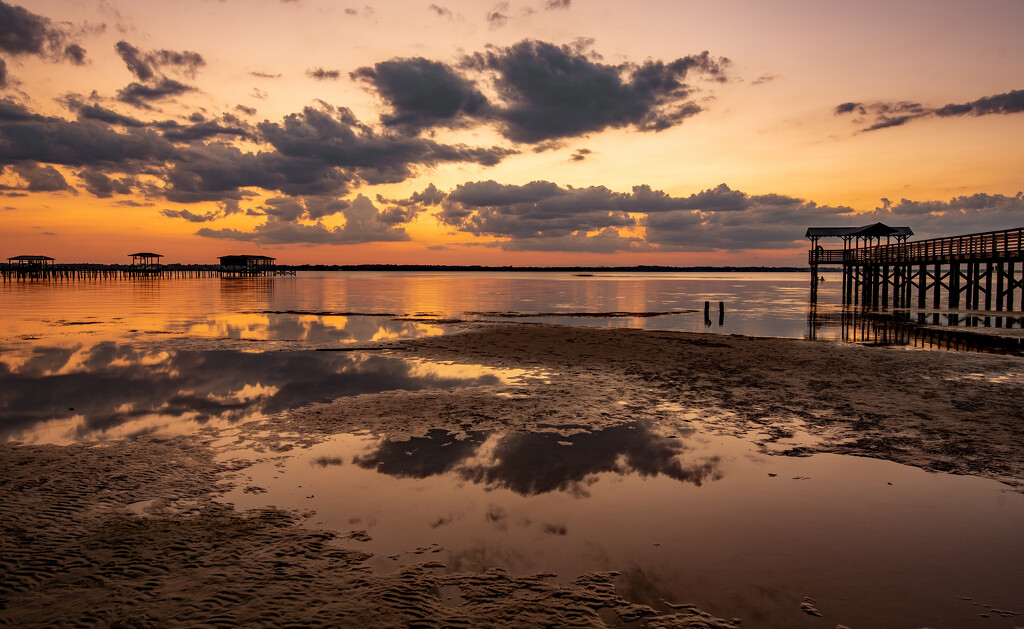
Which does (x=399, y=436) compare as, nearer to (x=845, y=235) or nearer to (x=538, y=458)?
(x=538, y=458)

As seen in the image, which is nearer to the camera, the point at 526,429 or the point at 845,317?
the point at 526,429

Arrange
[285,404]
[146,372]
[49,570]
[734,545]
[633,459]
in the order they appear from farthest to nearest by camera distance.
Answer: [146,372], [285,404], [633,459], [734,545], [49,570]

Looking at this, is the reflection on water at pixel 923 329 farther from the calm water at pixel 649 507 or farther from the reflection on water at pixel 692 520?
the reflection on water at pixel 692 520

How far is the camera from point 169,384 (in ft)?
49.7

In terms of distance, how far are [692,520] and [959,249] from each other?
45478 millimetres

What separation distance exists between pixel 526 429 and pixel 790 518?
5038 mm

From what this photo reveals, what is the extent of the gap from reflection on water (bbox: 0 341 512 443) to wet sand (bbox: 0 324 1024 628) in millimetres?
1170

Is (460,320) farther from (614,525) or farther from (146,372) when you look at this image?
(614,525)

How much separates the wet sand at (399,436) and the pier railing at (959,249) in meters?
22.4

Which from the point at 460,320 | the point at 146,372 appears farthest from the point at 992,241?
the point at 146,372

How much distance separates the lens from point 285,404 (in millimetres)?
12984

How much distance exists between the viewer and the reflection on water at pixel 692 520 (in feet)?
17.5

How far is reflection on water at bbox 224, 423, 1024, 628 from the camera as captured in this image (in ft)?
17.5

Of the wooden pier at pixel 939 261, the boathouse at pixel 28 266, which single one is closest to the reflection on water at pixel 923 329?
the wooden pier at pixel 939 261
